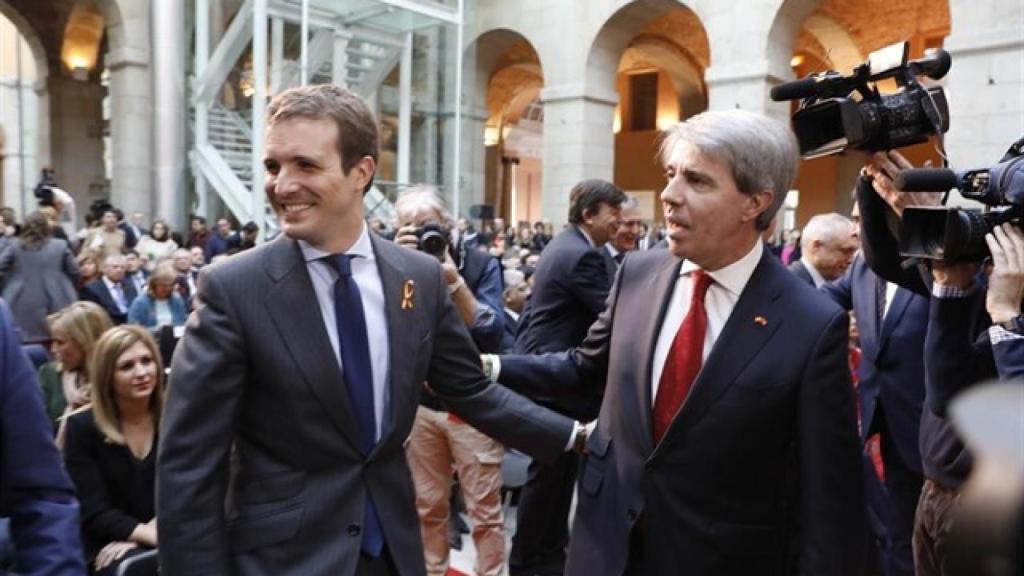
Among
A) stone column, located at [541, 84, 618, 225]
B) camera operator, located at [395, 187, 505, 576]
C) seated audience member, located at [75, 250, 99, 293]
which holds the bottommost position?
camera operator, located at [395, 187, 505, 576]

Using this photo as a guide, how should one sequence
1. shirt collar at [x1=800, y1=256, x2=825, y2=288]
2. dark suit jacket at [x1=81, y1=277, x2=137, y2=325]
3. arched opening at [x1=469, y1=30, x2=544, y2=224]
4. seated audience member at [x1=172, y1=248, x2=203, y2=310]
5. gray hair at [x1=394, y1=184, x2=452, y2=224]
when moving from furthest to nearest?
arched opening at [x1=469, y1=30, x2=544, y2=224] < seated audience member at [x1=172, y1=248, x2=203, y2=310] < dark suit jacket at [x1=81, y1=277, x2=137, y2=325] < shirt collar at [x1=800, y1=256, x2=825, y2=288] < gray hair at [x1=394, y1=184, x2=452, y2=224]

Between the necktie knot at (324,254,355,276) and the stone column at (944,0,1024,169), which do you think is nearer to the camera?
the necktie knot at (324,254,355,276)

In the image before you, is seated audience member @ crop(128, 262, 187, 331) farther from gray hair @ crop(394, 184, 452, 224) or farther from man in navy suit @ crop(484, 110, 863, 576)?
man in navy suit @ crop(484, 110, 863, 576)

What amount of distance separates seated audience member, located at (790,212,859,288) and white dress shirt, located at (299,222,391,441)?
10.8ft

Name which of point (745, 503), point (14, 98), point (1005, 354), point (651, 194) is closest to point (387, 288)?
point (745, 503)

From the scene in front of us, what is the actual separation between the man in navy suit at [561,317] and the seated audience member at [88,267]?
5035mm

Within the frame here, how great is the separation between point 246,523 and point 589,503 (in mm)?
858

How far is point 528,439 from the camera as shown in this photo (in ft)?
7.59

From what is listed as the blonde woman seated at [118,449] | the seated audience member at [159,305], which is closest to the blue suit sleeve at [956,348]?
the blonde woman seated at [118,449]

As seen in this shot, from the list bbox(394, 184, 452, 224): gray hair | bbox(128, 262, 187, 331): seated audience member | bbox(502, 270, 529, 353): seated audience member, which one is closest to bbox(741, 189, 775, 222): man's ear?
bbox(394, 184, 452, 224): gray hair

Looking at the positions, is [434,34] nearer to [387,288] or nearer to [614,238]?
[614,238]

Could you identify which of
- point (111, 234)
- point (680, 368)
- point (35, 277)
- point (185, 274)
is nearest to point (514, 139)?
point (111, 234)

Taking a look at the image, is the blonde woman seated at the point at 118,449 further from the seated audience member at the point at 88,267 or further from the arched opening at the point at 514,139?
the arched opening at the point at 514,139

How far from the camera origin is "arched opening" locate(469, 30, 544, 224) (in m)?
26.4
